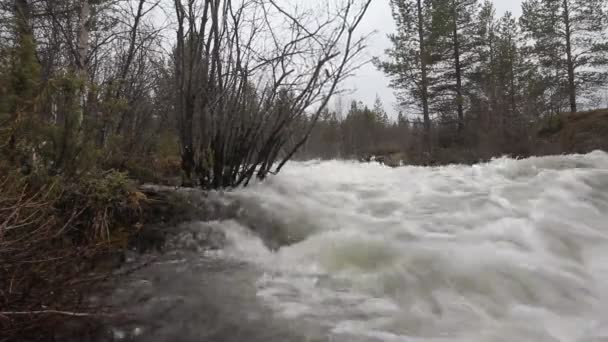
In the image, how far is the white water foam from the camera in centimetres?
229

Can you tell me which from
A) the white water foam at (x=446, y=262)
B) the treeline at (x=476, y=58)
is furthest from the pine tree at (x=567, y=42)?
the white water foam at (x=446, y=262)

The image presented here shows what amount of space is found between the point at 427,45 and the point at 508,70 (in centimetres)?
500

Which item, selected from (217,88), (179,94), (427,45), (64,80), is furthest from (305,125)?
(427,45)

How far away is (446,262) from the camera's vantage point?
301 centimetres

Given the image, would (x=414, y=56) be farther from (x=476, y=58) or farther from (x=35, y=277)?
(x=35, y=277)

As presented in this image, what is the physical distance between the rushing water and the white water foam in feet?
0.04

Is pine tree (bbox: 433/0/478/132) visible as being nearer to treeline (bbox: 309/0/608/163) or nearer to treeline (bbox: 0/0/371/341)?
treeline (bbox: 309/0/608/163)

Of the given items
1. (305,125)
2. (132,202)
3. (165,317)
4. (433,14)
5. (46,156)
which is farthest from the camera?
(433,14)

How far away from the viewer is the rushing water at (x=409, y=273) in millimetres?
2246

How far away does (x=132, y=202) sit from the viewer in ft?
12.9

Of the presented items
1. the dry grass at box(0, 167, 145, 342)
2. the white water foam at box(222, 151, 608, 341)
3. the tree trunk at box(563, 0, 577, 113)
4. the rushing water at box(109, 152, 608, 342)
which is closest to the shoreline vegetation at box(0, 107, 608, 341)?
the dry grass at box(0, 167, 145, 342)

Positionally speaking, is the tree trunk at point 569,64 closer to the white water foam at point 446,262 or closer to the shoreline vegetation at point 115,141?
the shoreline vegetation at point 115,141

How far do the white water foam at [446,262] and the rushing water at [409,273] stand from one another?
1 cm

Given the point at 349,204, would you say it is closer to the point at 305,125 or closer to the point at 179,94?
the point at 305,125
